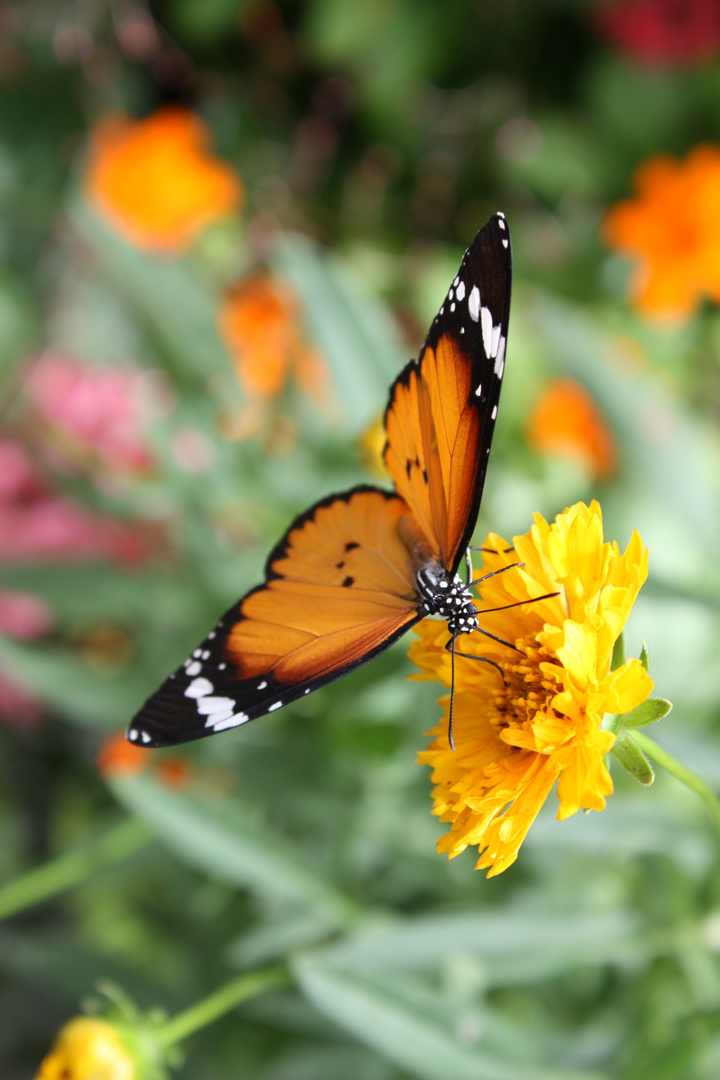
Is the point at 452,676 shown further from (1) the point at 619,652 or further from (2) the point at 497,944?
(2) the point at 497,944

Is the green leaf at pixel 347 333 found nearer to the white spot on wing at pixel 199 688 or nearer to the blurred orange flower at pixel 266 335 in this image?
the blurred orange flower at pixel 266 335

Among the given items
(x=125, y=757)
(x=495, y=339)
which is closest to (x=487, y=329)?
(x=495, y=339)

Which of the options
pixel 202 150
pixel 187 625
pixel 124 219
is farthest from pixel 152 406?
pixel 202 150

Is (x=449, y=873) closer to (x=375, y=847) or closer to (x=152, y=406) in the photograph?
(x=375, y=847)

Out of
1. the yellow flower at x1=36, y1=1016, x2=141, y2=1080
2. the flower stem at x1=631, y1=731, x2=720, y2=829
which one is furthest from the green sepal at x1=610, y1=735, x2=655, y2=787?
the yellow flower at x1=36, y1=1016, x2=141, y2=1080

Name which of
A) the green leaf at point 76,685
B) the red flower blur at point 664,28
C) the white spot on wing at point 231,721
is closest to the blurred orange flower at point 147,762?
the green leaf at point 76,685

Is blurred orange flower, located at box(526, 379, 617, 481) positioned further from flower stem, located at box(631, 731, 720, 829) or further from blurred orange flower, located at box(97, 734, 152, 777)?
flower stem, located at box(631, 731, 720, 829)
